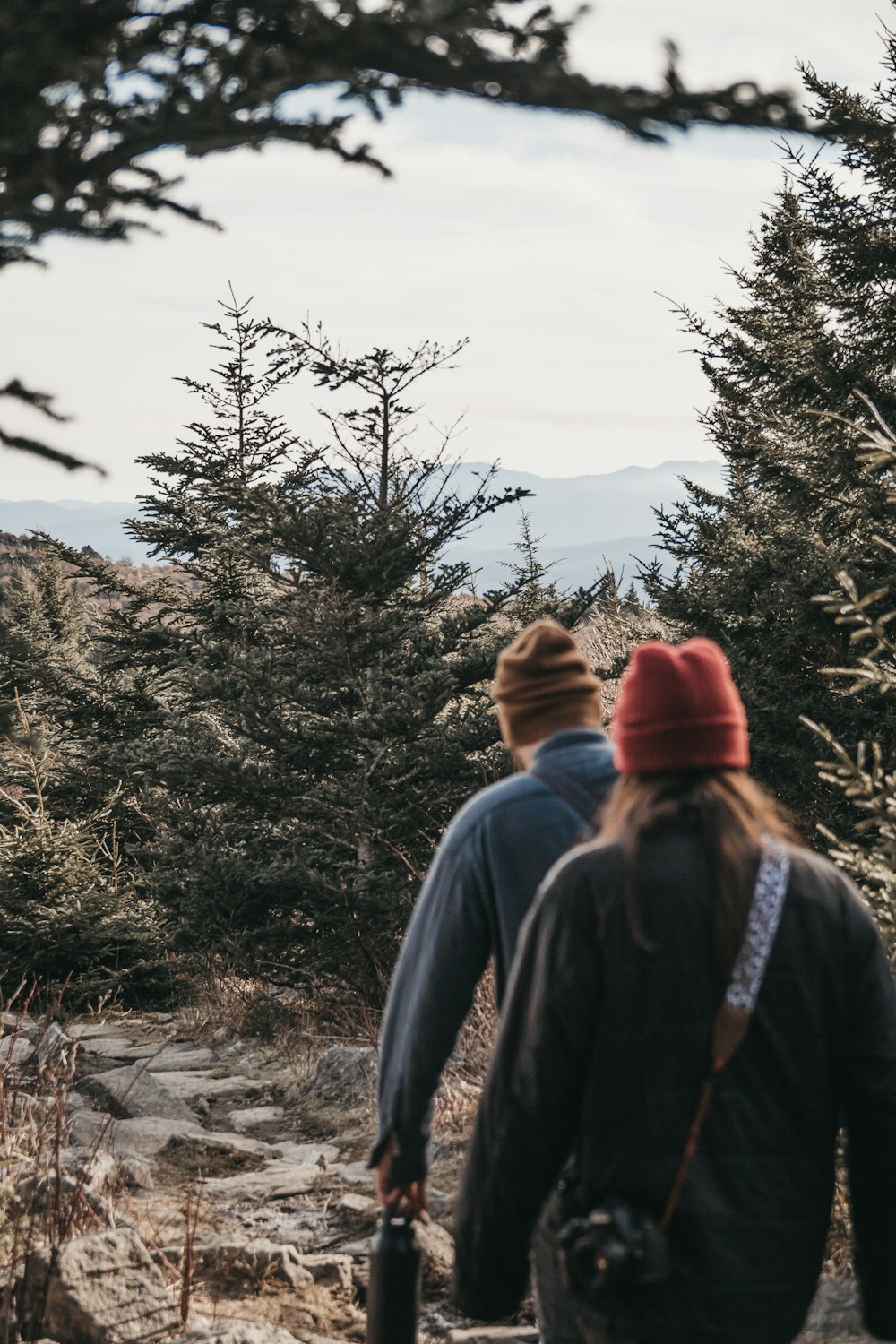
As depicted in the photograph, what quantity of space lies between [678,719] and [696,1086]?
542mm

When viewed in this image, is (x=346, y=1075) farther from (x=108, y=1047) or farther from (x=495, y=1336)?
(x=495, y=1336)

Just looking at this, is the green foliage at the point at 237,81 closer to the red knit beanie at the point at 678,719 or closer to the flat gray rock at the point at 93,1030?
the red knit beanie at the point at 678,719

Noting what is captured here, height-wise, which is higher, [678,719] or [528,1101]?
[678,719]

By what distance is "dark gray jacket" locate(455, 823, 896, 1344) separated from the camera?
5.37 ft

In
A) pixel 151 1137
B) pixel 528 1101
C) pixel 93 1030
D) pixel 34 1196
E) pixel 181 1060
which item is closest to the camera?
pixel 528 1101

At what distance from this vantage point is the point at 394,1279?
2.42m

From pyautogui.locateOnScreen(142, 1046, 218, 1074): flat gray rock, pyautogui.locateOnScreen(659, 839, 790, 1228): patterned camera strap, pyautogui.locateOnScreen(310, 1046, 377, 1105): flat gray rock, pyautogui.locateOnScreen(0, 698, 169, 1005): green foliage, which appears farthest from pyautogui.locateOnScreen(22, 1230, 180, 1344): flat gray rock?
pyautogui.locateOnScreen(0, 698, 169, 1005): green foliage

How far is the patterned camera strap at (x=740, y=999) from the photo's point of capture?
163cm

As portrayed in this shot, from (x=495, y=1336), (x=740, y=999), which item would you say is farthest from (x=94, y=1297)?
(x=740, y=999)

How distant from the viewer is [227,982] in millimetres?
10297

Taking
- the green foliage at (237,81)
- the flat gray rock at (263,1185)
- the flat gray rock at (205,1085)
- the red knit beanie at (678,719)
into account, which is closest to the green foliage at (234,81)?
the green foliage at (237,81)

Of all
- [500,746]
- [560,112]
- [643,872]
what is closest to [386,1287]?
[643,872]

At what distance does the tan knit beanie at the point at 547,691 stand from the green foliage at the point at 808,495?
613 centimetres

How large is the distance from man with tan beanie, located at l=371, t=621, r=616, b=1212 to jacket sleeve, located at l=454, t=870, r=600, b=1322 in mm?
456
